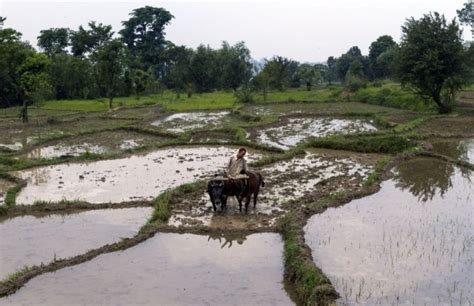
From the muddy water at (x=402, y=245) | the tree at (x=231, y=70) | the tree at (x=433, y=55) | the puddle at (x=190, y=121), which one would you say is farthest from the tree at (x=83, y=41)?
the muddy water at (x=402, y=245)

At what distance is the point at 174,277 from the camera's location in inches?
344

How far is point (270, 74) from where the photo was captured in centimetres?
4775

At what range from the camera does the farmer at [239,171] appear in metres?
11.9

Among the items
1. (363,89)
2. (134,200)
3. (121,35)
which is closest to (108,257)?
(134,200)

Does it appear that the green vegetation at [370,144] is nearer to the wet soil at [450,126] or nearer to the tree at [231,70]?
the wet soil at [450,126]

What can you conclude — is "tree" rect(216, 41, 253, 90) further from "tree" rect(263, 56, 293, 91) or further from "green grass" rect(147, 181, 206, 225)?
"green grass" rect(147, 181, 206, 225)

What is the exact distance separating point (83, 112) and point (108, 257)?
28320 mm

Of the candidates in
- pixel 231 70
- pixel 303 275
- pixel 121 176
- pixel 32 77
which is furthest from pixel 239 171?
pixel 231 70

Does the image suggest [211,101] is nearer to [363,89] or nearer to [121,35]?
[363,89]

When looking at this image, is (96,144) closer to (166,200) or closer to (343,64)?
(166,200)

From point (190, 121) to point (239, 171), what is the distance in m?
19.0

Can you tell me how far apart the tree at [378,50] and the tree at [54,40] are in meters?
37.4

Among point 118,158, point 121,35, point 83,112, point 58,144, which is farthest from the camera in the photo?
point 121,35

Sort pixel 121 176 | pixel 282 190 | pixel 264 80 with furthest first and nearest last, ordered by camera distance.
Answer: pixel 264 80
pixel 121 176
pixel 282 190
